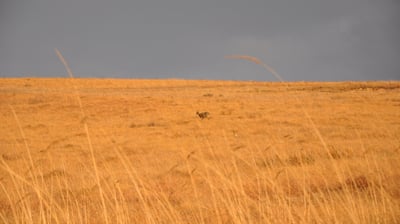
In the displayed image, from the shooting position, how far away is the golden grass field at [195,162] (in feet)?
10.2

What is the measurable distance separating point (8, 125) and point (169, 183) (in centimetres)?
1272

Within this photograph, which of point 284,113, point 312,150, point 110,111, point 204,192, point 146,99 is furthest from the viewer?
point 146,99

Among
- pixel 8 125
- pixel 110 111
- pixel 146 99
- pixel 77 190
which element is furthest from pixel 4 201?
pixel 146 99

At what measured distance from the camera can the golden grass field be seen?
122 inches

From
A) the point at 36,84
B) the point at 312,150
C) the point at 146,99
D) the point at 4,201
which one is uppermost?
the point at 36,84

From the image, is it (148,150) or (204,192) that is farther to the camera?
(148,150)

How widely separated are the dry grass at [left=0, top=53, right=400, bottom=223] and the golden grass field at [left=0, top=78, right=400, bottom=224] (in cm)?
3

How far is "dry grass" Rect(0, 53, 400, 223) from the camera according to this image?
3100mm

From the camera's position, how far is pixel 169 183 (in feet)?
20.6

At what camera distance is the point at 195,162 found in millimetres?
7984

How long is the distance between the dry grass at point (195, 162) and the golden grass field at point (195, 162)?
0.03 metres

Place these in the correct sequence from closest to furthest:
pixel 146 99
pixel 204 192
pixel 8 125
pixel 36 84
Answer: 1. pixel 204 192
2. pixel 8 125
3. pixel 146 99
4. pixel 36 84

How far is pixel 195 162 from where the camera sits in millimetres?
7984

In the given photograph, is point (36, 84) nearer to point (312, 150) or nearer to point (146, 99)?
point (146, 99)
